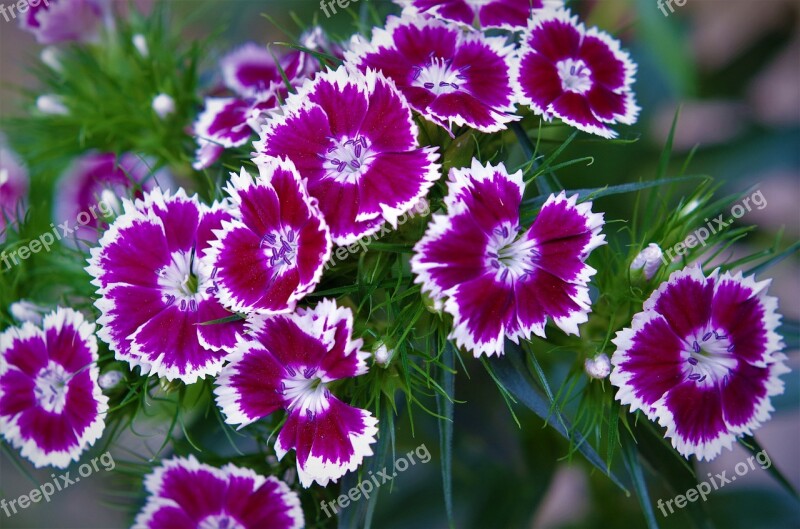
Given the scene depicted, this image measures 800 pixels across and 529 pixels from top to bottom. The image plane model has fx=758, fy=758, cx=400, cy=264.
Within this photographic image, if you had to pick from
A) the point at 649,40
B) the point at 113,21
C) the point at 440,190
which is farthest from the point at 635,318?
the point at 113,21

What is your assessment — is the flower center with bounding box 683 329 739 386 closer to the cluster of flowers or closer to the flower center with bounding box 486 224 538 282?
the cluster of flowers

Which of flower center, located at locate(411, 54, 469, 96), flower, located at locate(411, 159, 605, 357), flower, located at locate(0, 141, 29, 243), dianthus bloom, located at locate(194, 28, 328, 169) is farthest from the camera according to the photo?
flower, located at locate(0, 141, 29, 243)

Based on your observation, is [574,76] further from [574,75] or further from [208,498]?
[208,498]

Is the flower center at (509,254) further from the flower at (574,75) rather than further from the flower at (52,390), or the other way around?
the flower at (52,390)

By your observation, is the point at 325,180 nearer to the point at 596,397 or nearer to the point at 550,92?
the point at 550,92

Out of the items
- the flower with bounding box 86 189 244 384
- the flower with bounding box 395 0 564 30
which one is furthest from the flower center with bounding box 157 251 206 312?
the flower with bounding box 395 0 564 30

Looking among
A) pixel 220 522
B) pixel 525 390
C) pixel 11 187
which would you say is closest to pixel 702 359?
pixel 525 390
